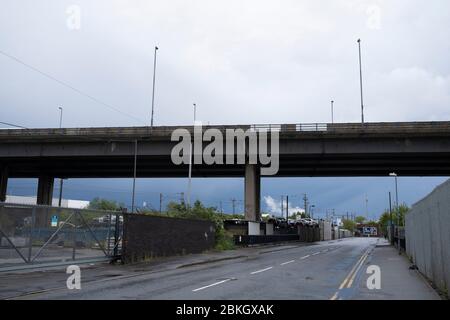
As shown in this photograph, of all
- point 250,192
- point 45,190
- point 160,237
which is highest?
point 45,190

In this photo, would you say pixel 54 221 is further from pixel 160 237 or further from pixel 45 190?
pixel 45 190

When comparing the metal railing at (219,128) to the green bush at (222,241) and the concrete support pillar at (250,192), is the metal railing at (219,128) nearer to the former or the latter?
the concrete support pillar at (250,192)

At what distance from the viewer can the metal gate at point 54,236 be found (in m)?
16.7

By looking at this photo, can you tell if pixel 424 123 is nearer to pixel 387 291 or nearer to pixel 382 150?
pixel 382 150

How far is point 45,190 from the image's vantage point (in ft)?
209

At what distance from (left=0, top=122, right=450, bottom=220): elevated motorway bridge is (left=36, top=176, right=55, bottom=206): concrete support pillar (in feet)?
15.9

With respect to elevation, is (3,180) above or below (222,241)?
above

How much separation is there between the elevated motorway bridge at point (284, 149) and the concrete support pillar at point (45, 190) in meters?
4.84

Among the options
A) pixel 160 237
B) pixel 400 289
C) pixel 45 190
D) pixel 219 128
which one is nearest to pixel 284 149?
pixel 219 128

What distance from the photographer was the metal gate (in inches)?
657

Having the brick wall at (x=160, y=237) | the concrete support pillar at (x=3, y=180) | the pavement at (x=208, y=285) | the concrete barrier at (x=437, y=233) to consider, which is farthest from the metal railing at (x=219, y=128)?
the concrete barrier at (x=437, y=233)

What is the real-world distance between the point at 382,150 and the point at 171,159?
22537mm

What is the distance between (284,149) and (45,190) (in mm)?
35465
